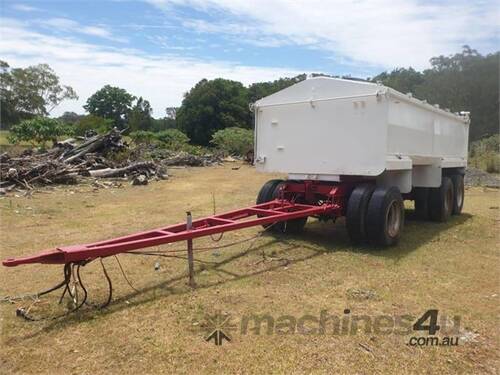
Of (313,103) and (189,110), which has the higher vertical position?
(189,110)

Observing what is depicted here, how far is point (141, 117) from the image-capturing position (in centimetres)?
7019

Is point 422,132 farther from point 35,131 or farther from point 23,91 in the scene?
point 23,91

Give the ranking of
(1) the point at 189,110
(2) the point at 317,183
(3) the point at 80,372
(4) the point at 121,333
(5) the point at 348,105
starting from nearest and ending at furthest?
1. (3) the point at 80,372
2. (4) the point at 121,333
3. (5) the point at 348,105
4. (2) the point at 317,183
5. (1) the point at 189,110

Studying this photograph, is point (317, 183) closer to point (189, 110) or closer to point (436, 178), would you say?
point (436, 178)

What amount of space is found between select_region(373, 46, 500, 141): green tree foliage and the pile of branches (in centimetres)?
3545

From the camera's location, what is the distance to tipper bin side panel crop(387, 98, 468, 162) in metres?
6.96

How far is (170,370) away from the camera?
3252 mm

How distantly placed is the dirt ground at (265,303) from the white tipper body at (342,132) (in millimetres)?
1227

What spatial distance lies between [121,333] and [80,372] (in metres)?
0.62

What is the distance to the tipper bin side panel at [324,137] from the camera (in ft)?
22.0

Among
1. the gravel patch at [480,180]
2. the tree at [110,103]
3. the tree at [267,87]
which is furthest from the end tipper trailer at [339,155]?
the tree at [110,103]

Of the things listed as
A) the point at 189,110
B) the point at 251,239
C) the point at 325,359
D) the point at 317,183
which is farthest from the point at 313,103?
the point at 189,110

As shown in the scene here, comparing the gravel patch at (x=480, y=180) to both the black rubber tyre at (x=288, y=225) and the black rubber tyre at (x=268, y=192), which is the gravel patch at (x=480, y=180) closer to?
the black rubber tyre at (x=288, y=225)

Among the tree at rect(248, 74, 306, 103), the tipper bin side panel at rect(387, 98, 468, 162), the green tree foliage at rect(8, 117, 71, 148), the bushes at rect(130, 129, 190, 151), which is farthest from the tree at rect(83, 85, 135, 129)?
the tipper bin side panel at rect(387, 98, 468, 162)
